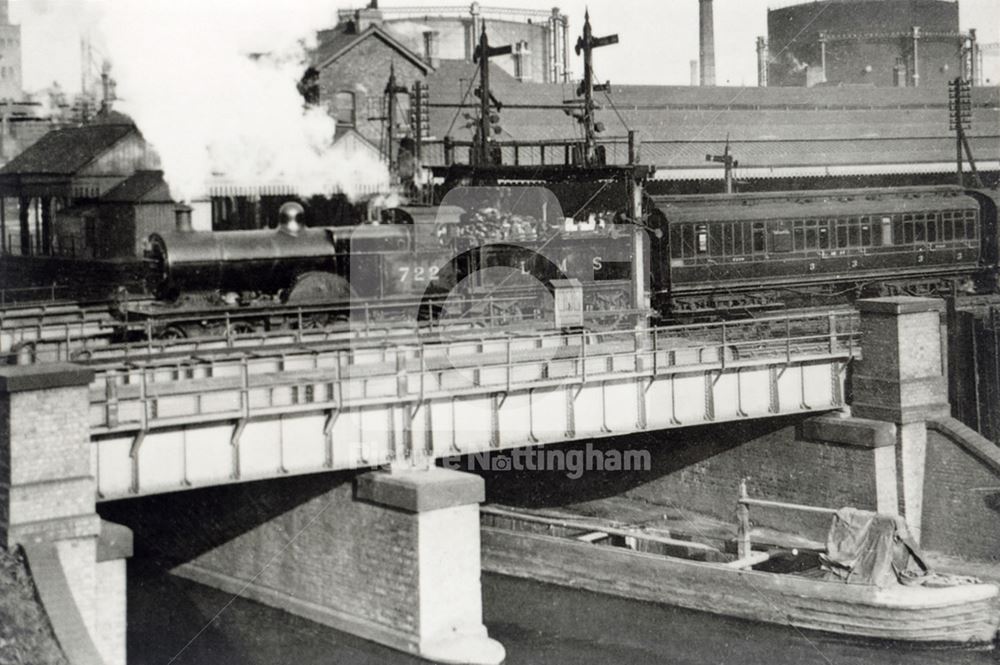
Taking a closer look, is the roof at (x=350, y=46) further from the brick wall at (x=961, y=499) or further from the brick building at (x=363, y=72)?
the brick wall at (x=961, y=499)

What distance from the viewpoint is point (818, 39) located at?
71.4 metres

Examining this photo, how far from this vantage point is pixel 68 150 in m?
47.7

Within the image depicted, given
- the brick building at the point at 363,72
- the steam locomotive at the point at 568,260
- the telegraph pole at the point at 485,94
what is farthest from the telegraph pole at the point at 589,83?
the brick building at the point at 363,72

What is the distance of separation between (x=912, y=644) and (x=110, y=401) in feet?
42.9

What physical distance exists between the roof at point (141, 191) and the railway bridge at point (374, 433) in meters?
22.3

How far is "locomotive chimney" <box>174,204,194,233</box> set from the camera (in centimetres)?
2603

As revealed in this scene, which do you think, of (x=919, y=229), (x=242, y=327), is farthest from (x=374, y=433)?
(x=919, y=229)

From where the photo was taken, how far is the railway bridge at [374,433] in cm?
1502

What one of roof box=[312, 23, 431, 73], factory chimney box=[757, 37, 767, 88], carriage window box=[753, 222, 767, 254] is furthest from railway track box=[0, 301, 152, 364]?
factory chimney box=[757, 37, 767, 88]

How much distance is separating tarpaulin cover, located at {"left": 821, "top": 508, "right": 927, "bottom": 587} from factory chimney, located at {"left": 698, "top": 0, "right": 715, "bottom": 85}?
45642 mm

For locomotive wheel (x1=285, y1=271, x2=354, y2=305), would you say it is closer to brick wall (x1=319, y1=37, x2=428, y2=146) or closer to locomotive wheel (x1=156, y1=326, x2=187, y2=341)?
locomotive wheel (x1=156, y1=326, x2=187, y2=341)

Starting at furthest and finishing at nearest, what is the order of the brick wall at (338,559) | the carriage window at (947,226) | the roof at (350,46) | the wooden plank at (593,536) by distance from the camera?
1. the roof at (350,46)
2. the carriage window at (947,226)
3. the wooden plank at (593,536)
4. the brick wall at (338,559)

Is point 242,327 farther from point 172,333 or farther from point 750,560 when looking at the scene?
point 750,560

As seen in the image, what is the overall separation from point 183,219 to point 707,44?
43.8 meters
